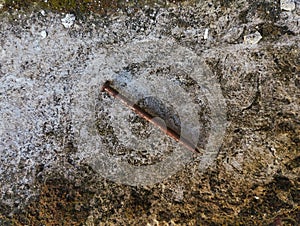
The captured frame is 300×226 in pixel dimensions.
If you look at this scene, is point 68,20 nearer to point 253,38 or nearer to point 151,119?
point 151,119

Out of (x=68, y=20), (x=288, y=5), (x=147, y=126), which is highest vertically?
(x=288, y=5)

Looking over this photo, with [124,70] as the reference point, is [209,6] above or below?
Answer: above

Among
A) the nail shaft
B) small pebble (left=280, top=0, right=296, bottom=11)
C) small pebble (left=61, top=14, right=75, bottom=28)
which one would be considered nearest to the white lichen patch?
small pebble (left=280, top=0, right=296, bottom=11)

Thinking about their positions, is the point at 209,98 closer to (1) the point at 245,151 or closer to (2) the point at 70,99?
(1) the point at 245,151

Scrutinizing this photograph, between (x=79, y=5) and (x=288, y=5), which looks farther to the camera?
(x=79, y=5)

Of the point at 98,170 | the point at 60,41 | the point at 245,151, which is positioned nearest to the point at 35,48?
the point at 60,41

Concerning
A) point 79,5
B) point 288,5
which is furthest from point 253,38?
point 79,5

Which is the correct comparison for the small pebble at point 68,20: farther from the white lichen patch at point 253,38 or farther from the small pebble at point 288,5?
the small pebble at point 288,5

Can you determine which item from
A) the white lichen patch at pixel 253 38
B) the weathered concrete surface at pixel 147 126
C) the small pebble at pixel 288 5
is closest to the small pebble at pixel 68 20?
the weathered concrete surface at pixel 147 126

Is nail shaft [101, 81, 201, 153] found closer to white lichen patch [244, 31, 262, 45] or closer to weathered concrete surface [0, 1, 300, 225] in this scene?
weathered concrete surface [0, 1, 300, 225]
